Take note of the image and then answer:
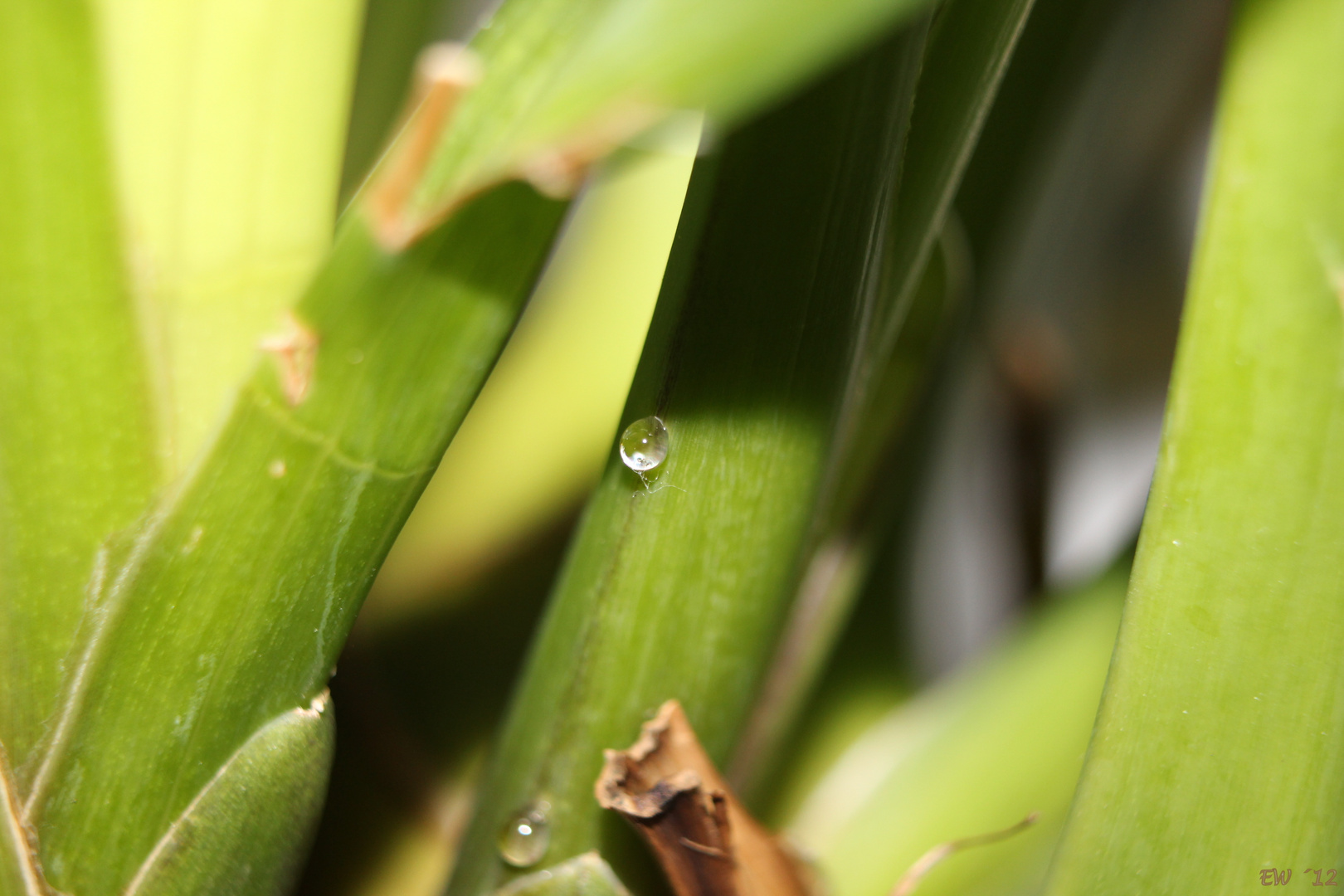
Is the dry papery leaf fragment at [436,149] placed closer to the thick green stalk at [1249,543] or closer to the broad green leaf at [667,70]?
the broad green leaf at [667,70]

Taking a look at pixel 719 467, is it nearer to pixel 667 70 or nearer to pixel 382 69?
pixel 667 70

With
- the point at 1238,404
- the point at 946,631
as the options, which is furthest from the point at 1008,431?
the point at 1238,404

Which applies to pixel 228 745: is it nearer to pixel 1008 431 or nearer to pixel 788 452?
pixel 788 452

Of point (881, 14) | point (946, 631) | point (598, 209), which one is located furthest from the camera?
point (946, 631)

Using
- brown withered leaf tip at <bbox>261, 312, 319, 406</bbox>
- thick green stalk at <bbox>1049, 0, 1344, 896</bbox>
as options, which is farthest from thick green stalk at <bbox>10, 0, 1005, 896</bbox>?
thick green stalk at <bbox>1049, 0, 1344, 896</bbox>
